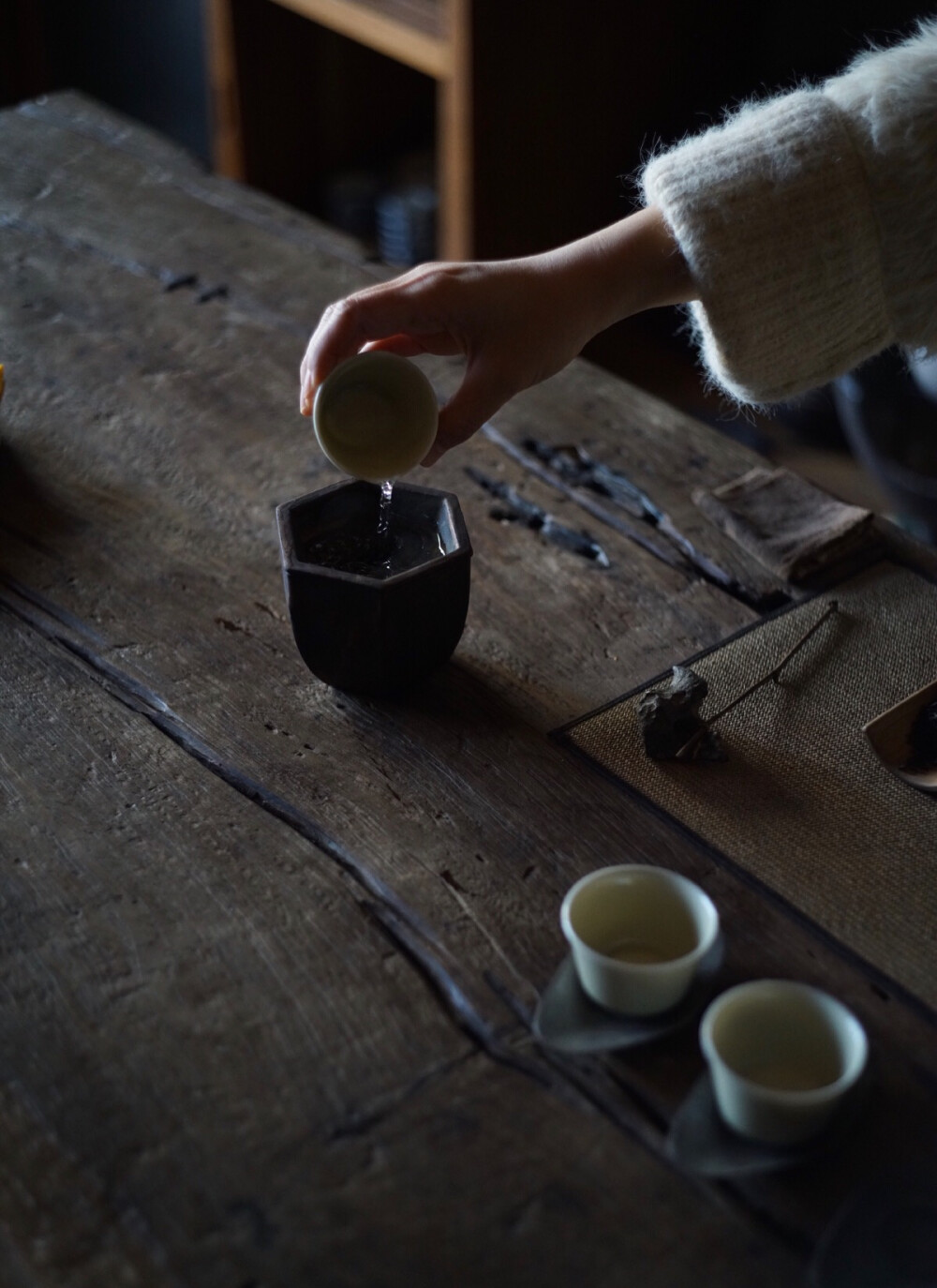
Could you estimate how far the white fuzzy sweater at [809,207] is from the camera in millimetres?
957

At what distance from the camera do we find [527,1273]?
60 cm

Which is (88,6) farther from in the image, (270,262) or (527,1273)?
(527,1273)

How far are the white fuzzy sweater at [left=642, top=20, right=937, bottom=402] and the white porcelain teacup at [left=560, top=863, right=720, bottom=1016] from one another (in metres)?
0.45

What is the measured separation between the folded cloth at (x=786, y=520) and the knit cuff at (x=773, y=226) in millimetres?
166

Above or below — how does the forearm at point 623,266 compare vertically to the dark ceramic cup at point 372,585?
above

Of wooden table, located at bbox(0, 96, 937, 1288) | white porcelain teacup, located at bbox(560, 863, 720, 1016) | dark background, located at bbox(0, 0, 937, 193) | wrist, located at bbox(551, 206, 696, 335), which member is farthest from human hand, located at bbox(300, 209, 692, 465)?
dark background, located at bbox(0, 0, 937, 193)

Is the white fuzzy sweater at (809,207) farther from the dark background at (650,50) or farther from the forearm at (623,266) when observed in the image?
the dark background at (650,50)

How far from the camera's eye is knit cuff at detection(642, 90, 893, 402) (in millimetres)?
960

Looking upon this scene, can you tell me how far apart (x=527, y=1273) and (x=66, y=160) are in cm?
157

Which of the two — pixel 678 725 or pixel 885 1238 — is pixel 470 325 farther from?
pixel 885 1238

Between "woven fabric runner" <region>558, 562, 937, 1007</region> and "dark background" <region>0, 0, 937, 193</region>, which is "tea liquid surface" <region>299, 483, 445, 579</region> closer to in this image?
"woven fabric runner" <region>558, 562, 937, 1007</region>

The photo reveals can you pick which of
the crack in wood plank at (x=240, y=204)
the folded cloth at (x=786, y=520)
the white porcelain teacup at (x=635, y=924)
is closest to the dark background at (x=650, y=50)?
the crack in wood plank at (x=240, y=204)

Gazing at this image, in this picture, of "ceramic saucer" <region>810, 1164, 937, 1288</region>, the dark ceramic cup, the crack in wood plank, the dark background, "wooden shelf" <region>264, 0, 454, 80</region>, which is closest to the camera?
"ceramic saucer" <region>810, 1164, 937, 1288</region>

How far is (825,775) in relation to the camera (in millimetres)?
885
